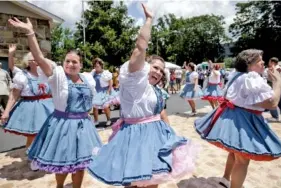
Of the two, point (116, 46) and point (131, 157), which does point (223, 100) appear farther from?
point (116, 46)

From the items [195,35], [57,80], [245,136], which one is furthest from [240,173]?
[195,35]

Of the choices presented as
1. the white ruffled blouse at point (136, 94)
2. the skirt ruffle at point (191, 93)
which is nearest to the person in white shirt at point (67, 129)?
the white ruffled blouse at point (136, 94)

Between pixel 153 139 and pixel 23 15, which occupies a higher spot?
pixel 23 15

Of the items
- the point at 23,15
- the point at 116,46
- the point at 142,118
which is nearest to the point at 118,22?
the point at 116,46

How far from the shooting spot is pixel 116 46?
92.7 feet

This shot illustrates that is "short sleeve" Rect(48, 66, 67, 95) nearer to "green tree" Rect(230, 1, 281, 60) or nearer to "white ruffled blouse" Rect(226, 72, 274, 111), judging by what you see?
"white ruffled blouse" Rect(226, 72, 274, 111)

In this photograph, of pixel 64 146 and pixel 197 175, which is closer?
pixel 64 146

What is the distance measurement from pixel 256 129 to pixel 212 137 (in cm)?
49

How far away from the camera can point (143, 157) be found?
232 centimetres

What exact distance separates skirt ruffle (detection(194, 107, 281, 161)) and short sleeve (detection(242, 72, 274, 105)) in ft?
0.64

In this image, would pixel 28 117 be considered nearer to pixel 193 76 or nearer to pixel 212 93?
pixel 193 76

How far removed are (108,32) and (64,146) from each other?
84.0ft

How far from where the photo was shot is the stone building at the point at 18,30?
10.2m

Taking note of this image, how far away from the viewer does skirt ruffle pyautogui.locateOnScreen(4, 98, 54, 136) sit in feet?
14.9
